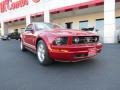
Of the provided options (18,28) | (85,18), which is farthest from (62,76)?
(18,28)

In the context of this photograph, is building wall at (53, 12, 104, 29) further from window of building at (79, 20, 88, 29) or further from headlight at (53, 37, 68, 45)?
headlight at (53, 37, 68, 45)

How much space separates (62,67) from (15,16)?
26.9 meters

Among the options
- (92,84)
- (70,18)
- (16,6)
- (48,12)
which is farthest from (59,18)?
(92,84)

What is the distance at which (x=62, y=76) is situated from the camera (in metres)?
5.21

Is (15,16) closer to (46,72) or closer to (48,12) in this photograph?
(48,12)

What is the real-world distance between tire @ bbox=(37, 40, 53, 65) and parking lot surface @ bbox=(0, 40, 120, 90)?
158mm

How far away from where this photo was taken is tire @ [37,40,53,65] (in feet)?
20.1

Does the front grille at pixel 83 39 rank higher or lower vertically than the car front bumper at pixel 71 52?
higher

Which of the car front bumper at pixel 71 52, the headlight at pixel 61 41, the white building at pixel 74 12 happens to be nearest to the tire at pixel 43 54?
the car front bumper at pixel 71 52

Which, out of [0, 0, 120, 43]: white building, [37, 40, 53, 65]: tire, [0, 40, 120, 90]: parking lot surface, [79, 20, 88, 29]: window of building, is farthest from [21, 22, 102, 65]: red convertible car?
[79, 20, 88, 29]: window of building

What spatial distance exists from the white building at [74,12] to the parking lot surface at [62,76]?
10701mm

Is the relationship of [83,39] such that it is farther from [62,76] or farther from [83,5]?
[83,5]

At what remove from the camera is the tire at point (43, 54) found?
6.13m

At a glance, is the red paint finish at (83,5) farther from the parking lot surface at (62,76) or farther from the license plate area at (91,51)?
the license plate area at (91,51)
